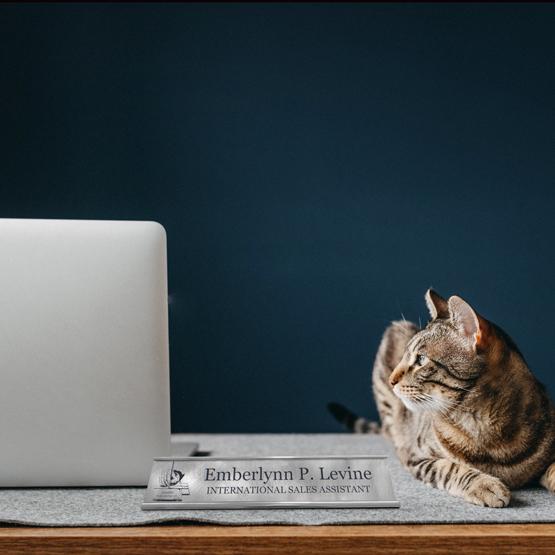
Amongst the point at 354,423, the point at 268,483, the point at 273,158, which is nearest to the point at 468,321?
the point at 268,483

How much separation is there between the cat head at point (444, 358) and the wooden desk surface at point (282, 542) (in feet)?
0.84

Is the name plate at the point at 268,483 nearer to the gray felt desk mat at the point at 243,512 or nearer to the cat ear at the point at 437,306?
the gray felt desk mat at the point at 243,512

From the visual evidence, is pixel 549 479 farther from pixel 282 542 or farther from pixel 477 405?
pixel 282 542

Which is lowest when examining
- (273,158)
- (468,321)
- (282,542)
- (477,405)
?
(282,542)

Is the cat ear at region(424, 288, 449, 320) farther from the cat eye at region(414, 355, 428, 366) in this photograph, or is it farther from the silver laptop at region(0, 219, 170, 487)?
the silver laptop at region(0, 219, 170, 487)

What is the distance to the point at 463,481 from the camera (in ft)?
2.68

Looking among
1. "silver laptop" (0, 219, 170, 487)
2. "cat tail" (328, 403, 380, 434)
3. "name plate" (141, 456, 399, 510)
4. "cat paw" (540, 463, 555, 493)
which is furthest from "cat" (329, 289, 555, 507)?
"cat tail" (328, 403, 380, 434)

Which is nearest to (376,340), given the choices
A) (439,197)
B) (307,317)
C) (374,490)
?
(307,317)

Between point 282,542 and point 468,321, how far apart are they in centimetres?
40

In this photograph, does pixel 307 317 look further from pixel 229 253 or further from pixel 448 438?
pixel 448 438

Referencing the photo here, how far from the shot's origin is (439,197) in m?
1.71

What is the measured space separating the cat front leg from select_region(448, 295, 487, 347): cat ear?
0.17 meters

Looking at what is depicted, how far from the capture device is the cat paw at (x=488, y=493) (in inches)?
29.9

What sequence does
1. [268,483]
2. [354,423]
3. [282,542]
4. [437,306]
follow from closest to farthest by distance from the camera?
[282,542]
[268,483]
[437,306]
[354,423]
